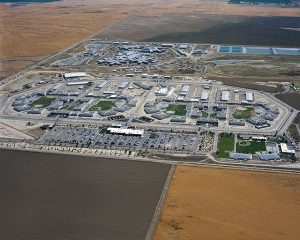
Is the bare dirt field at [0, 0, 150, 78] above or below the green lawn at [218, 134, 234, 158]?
below

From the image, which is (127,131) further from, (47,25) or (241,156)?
(47,25)

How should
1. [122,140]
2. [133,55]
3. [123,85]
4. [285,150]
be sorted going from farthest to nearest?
[133,55] < [123,85] < [122,140] < [285,150]

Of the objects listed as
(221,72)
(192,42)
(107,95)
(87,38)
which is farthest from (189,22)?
(107,95)

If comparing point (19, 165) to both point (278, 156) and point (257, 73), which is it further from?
point (257, 73)

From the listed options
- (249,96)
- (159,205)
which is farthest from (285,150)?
(249,96)

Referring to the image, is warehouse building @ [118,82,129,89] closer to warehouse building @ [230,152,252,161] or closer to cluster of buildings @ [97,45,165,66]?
cluster of buildings @ [97,45,165,66]

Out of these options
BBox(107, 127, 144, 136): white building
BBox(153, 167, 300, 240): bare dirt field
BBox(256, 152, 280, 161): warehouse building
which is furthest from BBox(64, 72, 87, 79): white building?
BBox(256, 152, 280, 161): warehouse building
